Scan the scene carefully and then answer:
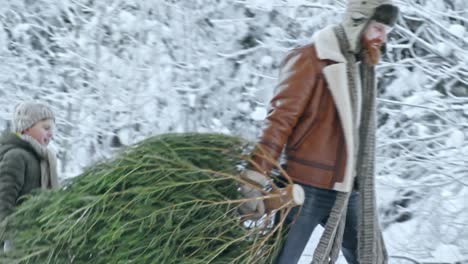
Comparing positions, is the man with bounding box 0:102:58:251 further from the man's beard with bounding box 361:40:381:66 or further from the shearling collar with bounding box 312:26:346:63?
Result: the man's beard with bounding box 361:40:381:66

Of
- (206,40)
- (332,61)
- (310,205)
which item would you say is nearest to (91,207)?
(310,205)

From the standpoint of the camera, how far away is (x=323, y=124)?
3.23 meters

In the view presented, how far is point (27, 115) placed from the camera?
427cm

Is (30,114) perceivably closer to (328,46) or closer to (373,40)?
(328,46)

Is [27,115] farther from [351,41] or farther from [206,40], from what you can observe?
[206,40]

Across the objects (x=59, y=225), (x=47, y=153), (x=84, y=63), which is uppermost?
(x=59, y=225)

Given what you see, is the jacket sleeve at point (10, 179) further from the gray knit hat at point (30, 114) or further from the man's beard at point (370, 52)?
the man's beard at point (370, 52)

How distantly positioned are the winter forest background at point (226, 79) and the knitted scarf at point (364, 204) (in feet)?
10.5

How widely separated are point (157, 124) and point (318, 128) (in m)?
6.13

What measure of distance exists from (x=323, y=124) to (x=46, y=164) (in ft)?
5.65

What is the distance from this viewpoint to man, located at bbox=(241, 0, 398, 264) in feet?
10.5

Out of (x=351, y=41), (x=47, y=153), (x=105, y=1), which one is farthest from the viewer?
(x=105, y=1)

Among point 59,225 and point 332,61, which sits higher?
point 332,61

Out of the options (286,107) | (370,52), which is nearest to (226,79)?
(370,52)
